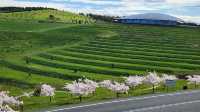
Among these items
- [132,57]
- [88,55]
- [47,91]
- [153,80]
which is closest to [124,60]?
[132,57]

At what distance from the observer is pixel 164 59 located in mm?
111938

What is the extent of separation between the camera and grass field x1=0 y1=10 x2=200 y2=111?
83.9 m

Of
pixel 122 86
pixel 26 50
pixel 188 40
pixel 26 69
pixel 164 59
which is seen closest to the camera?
pixel 122 86

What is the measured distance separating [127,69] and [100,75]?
9841 mm

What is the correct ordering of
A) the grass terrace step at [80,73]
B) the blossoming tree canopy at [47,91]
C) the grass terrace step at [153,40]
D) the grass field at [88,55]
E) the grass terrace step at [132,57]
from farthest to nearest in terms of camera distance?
the grass terrace step at [153,40] → the grass terrace step at [132,57] → the grass terrace step at [80,73] → the grass field at [88,55] → the blossoming tree canopy at [47,91]

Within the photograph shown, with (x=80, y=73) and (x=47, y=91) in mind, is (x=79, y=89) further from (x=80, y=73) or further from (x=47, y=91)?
(x=80, y=73)

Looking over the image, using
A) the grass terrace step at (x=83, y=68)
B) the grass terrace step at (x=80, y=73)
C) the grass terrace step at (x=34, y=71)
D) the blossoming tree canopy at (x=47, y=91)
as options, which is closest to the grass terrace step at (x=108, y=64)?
the grass terrace step at (x=83, y=68)

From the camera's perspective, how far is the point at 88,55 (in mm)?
118000

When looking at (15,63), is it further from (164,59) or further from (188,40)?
(188,40)

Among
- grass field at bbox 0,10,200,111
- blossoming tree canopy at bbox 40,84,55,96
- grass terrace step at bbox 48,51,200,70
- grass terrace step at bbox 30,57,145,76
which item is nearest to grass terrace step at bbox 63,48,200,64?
grass field at bbox 0,10,200,111

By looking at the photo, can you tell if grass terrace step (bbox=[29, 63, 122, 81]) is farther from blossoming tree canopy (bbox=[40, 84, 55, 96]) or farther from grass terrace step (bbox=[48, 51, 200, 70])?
blossoming tree canopy (bbox=[40, 84, 55, 96])

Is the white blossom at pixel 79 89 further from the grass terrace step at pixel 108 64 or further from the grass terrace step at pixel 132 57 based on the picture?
the grass terrace step at pixel 132 57

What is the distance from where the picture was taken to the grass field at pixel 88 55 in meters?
83.9

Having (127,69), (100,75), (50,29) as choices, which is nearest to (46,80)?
(100,75)
